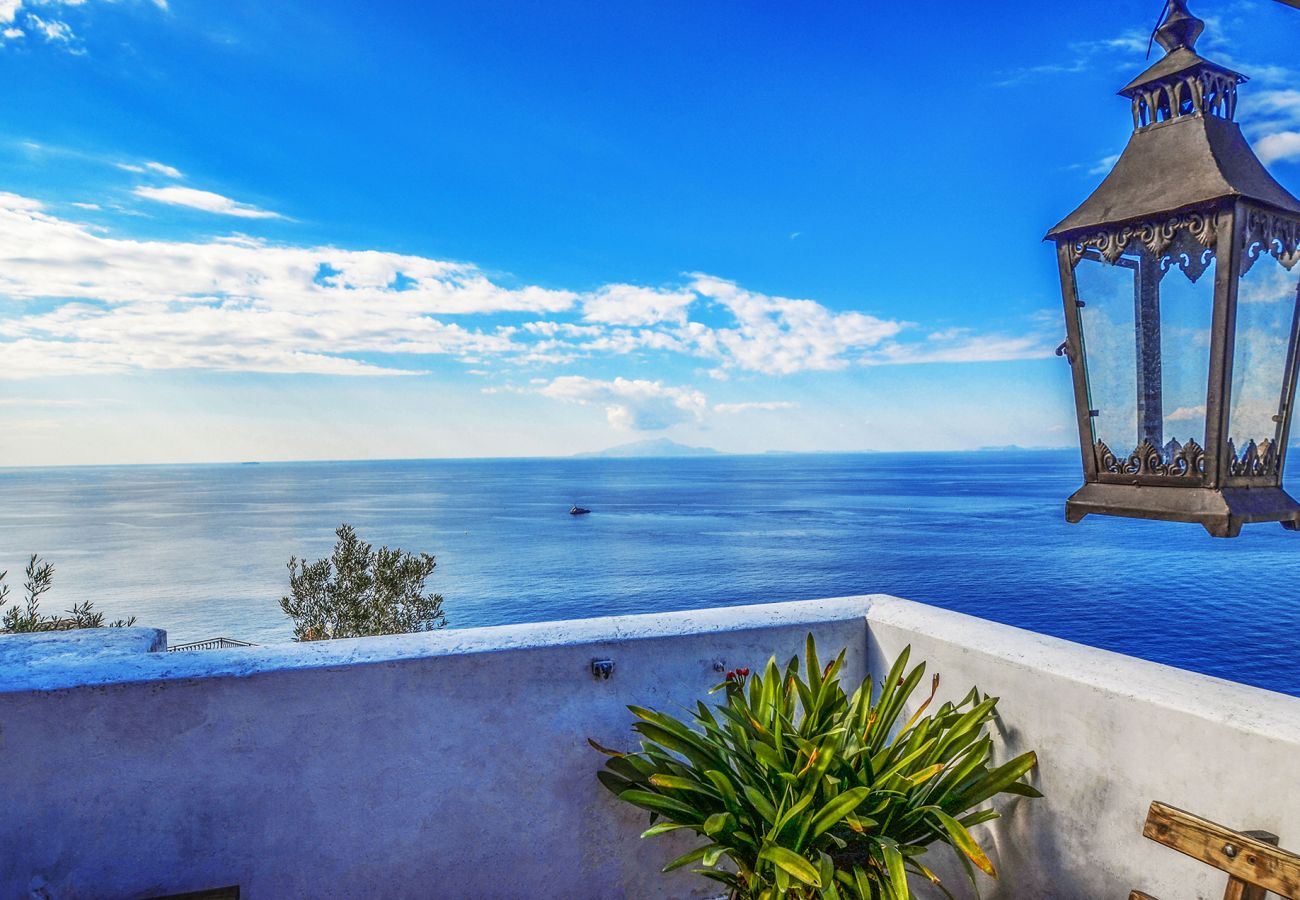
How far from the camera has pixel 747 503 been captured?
67062 millimetres

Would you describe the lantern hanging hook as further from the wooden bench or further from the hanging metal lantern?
the wooden bench

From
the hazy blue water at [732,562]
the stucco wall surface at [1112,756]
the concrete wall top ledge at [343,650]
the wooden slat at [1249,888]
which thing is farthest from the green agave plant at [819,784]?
the hazy blue water at [732,562]

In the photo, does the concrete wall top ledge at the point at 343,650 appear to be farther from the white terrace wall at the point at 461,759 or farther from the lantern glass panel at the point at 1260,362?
the lantern glass panel at the point at 1260,362

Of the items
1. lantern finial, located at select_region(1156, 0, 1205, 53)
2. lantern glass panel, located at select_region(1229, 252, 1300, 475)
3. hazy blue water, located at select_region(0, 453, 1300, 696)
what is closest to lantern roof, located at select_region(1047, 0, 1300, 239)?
lantern finial, located at select_region(1156, 0, 1205, 53)

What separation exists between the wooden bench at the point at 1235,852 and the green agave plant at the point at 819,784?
1.14 feet

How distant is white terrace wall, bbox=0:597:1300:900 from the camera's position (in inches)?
64.1

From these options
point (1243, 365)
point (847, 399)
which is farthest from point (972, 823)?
point (847, 399)

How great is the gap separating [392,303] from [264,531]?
70.1 ft

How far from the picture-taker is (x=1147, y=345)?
4.50 feet

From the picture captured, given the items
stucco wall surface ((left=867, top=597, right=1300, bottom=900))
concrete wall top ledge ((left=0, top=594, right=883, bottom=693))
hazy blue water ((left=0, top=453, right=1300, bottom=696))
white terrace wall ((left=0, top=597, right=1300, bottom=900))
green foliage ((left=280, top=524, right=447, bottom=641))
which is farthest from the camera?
hazy blue water ((left=0, top=453, right=1300, bottom=696))

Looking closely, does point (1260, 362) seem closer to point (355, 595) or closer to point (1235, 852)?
point (1235, 852)

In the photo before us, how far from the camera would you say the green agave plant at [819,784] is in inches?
65.1

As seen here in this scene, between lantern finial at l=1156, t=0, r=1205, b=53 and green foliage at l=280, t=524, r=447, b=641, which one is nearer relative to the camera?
lantern finial at l=1156, t=0, r=1205, b=53

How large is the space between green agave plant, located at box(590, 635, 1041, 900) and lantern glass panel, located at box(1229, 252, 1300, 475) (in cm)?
87
